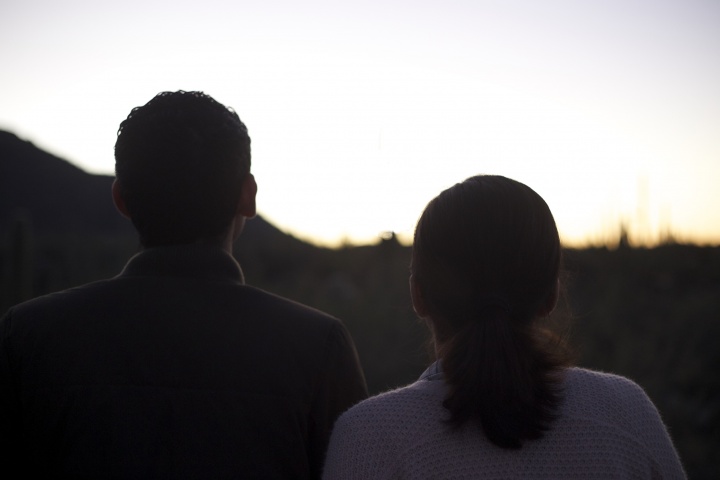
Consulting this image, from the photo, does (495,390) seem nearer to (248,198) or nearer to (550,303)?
(550,303)

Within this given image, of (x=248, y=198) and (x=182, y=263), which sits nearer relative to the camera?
(x=182, y=263)

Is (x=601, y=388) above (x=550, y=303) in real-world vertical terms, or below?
below

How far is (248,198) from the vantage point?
2314 mm

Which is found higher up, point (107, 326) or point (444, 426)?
point (107, 326)

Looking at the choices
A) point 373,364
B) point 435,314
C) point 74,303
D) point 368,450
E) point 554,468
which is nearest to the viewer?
point 554,468

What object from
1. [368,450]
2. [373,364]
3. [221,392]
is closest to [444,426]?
[368,450]

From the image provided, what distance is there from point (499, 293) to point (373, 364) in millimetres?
7998

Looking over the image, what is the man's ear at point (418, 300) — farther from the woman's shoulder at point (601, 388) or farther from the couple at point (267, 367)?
the woman's shoulder at point (601, 388)

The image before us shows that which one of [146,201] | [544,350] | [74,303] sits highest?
[146,201]

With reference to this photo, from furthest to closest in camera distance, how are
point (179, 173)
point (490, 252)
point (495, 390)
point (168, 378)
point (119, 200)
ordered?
point (119, 200) → point (179, 173) → point (168, 378) → point (490, 252) → point (495, 390)

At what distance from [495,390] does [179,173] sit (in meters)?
1.09

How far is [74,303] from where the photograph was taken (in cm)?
207

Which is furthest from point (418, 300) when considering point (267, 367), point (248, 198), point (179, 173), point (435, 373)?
point (179, 173)

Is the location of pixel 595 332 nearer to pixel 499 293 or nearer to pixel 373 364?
pixel 373 364
